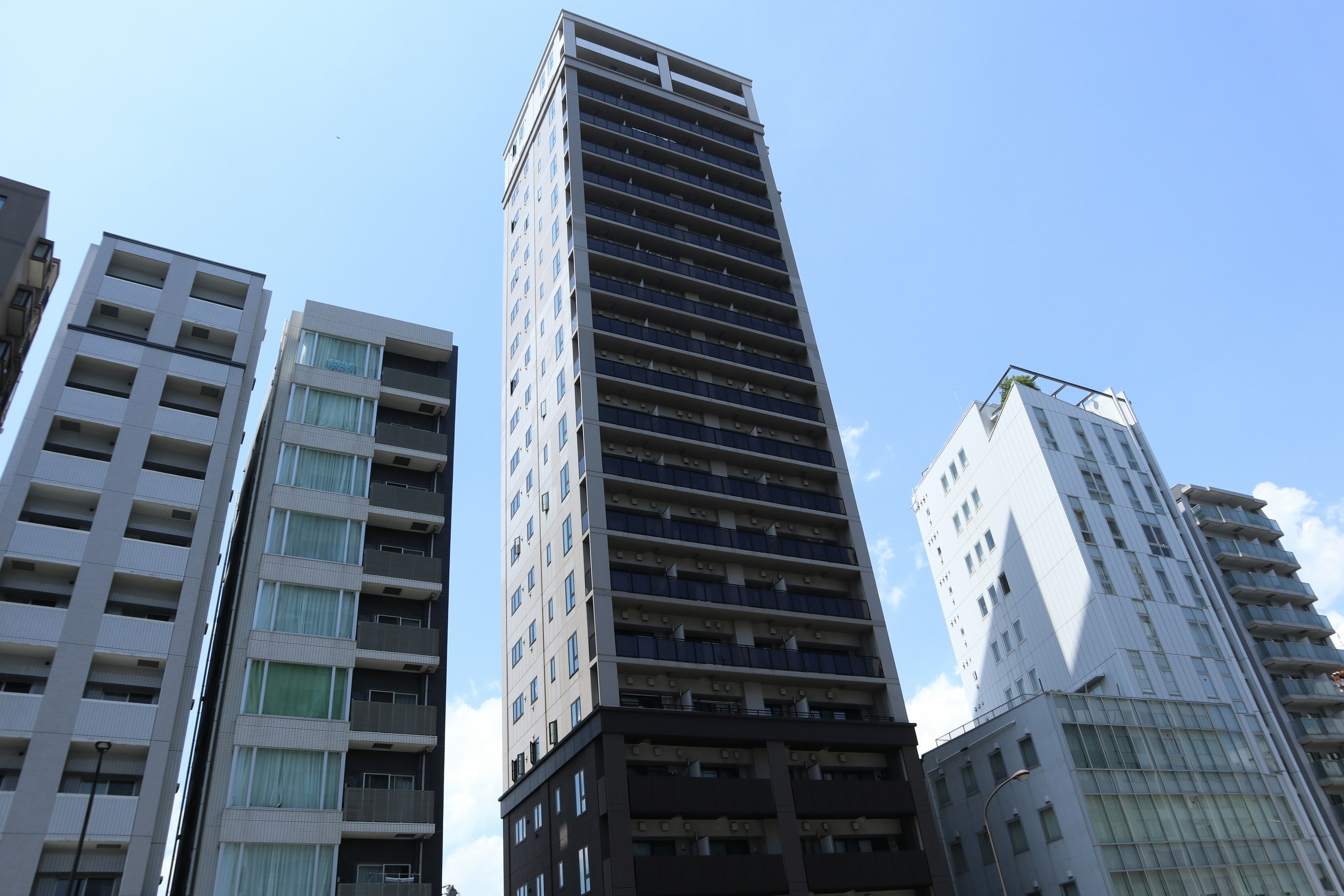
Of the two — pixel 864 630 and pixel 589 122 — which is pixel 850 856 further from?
pixel 589 122

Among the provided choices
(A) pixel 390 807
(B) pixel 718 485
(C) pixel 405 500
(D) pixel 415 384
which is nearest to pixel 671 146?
(B) pixel 718 485

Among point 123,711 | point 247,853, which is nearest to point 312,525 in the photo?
point 123,711

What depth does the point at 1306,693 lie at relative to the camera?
73.9m

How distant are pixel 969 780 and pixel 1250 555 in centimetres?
4077

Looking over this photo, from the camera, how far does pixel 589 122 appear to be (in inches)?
2825

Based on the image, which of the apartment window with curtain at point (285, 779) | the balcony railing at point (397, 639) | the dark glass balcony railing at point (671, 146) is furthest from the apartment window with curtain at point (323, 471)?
the dark glass balcony railing at point (671, 146)

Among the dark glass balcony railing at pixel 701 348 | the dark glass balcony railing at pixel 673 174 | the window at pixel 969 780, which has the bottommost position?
the window at pixel 969 780

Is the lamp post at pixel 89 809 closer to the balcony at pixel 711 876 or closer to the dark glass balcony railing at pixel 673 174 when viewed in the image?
the balcony at pixel 711 876

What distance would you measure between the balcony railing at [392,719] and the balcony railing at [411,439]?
13.6 m

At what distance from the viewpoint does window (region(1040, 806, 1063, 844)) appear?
172 feet

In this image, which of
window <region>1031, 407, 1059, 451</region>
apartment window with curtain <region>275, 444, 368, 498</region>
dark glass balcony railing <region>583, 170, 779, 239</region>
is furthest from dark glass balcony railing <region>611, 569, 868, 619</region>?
dark glass balcony railing <region>583, 170, 779, 239</region>

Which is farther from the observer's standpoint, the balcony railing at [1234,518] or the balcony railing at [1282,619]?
the balcony railing at [1234,518]

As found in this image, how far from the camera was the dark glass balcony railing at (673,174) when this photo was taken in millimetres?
70812

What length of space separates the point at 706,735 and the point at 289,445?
25.5 metres
